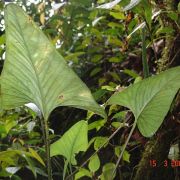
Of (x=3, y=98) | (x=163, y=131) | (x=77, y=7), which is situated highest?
(x=77, y=7)

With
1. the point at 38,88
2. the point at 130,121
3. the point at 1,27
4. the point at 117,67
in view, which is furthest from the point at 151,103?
the point at 1,27

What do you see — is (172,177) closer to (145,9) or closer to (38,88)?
(145,9)

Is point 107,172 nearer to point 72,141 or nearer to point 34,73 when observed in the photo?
point 72,141

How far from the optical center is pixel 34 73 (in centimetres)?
46

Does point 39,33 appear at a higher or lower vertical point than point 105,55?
higher

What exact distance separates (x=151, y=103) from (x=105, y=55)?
1095mm

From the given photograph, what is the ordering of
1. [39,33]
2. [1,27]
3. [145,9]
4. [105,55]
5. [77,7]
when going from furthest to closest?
[1,27], [105,55], [77,7], [145,9], [39,33]

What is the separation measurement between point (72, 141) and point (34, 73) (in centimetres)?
21

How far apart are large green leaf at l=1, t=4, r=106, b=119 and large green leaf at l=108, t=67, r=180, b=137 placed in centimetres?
6

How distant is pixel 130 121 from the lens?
0.95 metres

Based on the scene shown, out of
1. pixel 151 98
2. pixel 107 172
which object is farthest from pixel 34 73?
pixel 107 172

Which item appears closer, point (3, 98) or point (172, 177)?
point (3, 98)

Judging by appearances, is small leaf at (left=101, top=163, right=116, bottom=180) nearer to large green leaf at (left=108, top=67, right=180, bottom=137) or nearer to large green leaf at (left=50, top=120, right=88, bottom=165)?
large green leaf at (left=50, top=120, right=88, bottom=165)

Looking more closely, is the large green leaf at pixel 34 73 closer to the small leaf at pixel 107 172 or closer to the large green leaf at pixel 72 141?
the large green leaf at pixel 72 141
